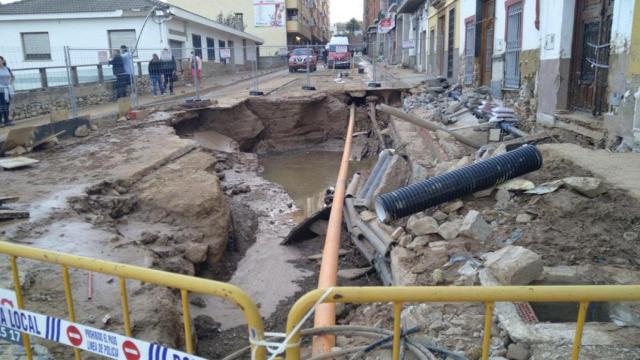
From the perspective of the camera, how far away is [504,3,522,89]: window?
11.1m

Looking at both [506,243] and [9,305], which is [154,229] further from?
[506,243]

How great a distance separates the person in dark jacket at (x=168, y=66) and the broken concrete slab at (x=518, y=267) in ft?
53.7

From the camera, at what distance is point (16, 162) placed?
830cm

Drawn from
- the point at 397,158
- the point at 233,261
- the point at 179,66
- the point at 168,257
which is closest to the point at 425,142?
the point at 397,158

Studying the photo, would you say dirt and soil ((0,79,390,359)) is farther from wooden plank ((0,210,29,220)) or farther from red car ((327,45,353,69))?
red car ((327,45,353,69))

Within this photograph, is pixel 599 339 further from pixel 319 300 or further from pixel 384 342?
pixel 319 300

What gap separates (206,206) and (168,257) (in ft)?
4.91

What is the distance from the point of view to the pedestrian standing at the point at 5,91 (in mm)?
11445

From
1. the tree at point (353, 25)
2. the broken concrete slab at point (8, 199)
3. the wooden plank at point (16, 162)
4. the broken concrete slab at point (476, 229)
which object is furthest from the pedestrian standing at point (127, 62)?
the tree at point (353, 25)

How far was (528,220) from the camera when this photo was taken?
4832 millimetres

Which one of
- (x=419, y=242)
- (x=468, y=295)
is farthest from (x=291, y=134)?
(x=468, y=295)

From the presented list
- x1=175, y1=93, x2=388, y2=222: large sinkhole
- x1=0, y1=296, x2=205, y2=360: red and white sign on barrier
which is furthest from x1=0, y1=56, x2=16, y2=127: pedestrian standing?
x1=0, y1=296, x2=205, y2=360: red and white sign on barrier

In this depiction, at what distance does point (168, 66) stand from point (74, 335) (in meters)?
17.0

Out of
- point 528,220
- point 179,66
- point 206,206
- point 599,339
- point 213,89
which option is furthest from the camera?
point 213,89
